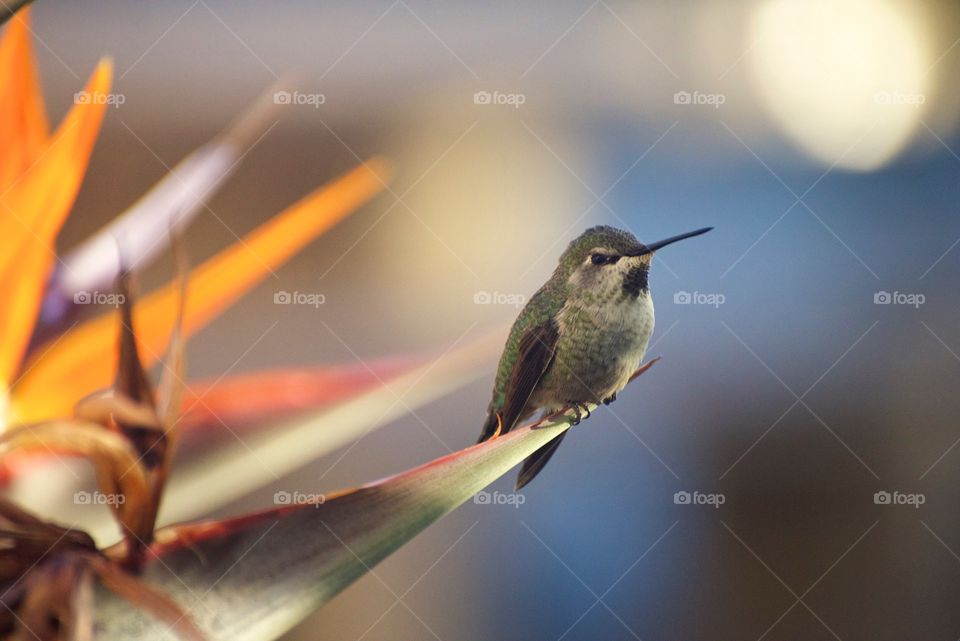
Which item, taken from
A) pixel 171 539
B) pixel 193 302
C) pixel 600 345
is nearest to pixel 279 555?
pixel 171 539

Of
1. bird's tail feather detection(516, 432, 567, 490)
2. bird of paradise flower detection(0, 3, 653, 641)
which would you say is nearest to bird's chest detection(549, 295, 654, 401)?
bird's tail feather detection(516, 432, 567, 490)

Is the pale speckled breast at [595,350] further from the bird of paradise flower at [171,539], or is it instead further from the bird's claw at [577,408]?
the bird of paradise flower at [171,539]

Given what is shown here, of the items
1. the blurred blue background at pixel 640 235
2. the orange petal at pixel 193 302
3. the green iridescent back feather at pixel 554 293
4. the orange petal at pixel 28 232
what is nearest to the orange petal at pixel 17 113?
the orange petal at pixel 28 232

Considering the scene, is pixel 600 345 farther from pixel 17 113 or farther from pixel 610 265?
pixel 17 113

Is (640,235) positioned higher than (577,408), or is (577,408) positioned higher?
(640,235)

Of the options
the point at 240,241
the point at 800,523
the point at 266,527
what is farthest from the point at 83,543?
the point at 800,523

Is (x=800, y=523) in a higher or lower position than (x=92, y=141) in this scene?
lower

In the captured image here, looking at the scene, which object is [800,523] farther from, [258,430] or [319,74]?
[319,74]
